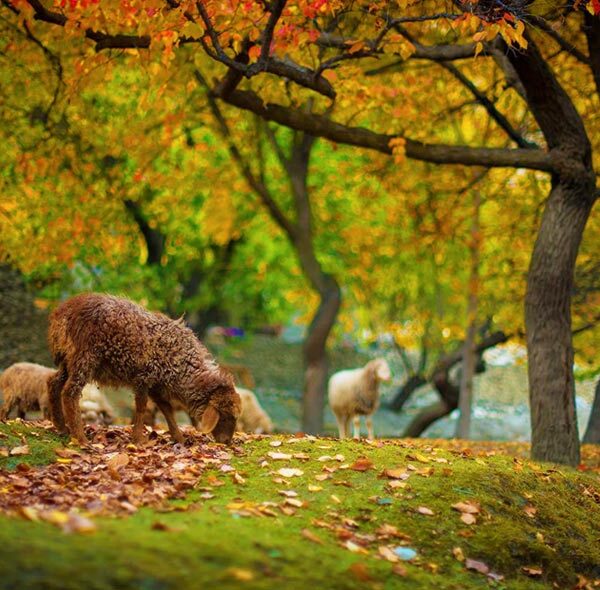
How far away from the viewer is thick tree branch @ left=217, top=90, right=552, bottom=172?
1273 cm

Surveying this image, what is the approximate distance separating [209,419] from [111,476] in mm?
2005

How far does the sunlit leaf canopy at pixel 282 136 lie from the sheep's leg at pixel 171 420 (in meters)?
3.83

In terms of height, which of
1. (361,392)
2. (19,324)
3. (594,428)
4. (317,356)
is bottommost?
(594,428)

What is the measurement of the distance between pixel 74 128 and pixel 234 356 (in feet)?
59.4

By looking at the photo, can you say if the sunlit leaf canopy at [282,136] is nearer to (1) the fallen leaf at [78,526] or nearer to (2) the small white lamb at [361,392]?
(2) the small white lamb at [361,392]

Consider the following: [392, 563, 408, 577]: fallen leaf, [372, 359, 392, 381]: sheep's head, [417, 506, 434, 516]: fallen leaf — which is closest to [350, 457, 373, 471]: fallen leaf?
[417, 506, 434, 516]: fallen leaf

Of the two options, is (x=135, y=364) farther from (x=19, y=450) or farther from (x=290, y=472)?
(x=290, y=472)

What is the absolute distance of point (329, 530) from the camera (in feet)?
22.2

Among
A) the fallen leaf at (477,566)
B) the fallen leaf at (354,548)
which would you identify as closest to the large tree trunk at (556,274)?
the fallen leaf at (477,566)

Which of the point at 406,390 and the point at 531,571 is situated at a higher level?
the point at 531,571

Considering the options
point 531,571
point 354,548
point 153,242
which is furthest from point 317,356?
point 354,548

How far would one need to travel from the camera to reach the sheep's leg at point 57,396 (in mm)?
9633

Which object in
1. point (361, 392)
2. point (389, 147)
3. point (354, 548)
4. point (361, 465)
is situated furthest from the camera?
point (361, 392)

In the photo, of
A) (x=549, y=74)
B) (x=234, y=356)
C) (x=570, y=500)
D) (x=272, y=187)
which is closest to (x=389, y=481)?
(x=570, y=500)
